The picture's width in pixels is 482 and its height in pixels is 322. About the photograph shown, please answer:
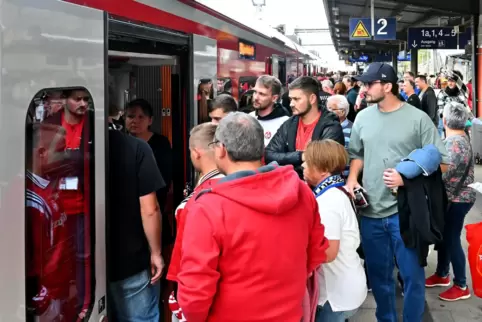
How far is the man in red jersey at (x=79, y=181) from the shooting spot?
2.33 meters

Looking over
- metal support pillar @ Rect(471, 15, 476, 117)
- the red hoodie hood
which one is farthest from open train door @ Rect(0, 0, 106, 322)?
metal support pillar @ Rect(471, 15, 476, 117)

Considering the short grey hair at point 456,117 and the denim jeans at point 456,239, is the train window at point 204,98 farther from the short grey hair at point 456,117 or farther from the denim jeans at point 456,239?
the denim jeans at point 456,239

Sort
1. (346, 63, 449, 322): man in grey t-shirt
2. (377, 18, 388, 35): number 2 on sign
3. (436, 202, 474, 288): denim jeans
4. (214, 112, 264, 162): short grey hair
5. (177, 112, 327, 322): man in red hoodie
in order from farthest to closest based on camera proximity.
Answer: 1. (377, 18, 388, 35): number 2 on sign
2. (436, 202, 474, 288): denim jeans
3. (346, 63, 449, 322): man in grey t-shirt
4. (214, 112, 264, 162): short grey hair
5. (177, 112, 327, 322): man in red hoodie

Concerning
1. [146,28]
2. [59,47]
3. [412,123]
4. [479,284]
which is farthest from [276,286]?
[479,284]

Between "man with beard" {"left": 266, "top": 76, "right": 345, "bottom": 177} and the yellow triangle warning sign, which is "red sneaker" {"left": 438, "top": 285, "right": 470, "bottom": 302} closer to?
"man with beard" {"left": 266, "top": 76, "right": 345, "bottom": 177}

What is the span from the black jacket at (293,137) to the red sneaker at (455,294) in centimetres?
200

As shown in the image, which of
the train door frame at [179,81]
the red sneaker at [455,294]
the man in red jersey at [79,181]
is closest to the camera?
the man in red jersey at [79,181]

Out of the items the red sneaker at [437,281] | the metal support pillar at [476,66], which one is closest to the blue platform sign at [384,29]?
the metal support pillar at [476,66]

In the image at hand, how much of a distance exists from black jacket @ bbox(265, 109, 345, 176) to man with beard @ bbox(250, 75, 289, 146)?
0.55 m

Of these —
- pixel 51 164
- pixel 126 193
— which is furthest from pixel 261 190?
pixel 126 193

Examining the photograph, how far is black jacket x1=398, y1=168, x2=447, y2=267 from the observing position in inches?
141

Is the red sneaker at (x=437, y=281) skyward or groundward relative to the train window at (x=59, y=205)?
groundward

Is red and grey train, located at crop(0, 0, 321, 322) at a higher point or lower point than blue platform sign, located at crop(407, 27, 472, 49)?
lower

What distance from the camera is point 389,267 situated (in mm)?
3928
